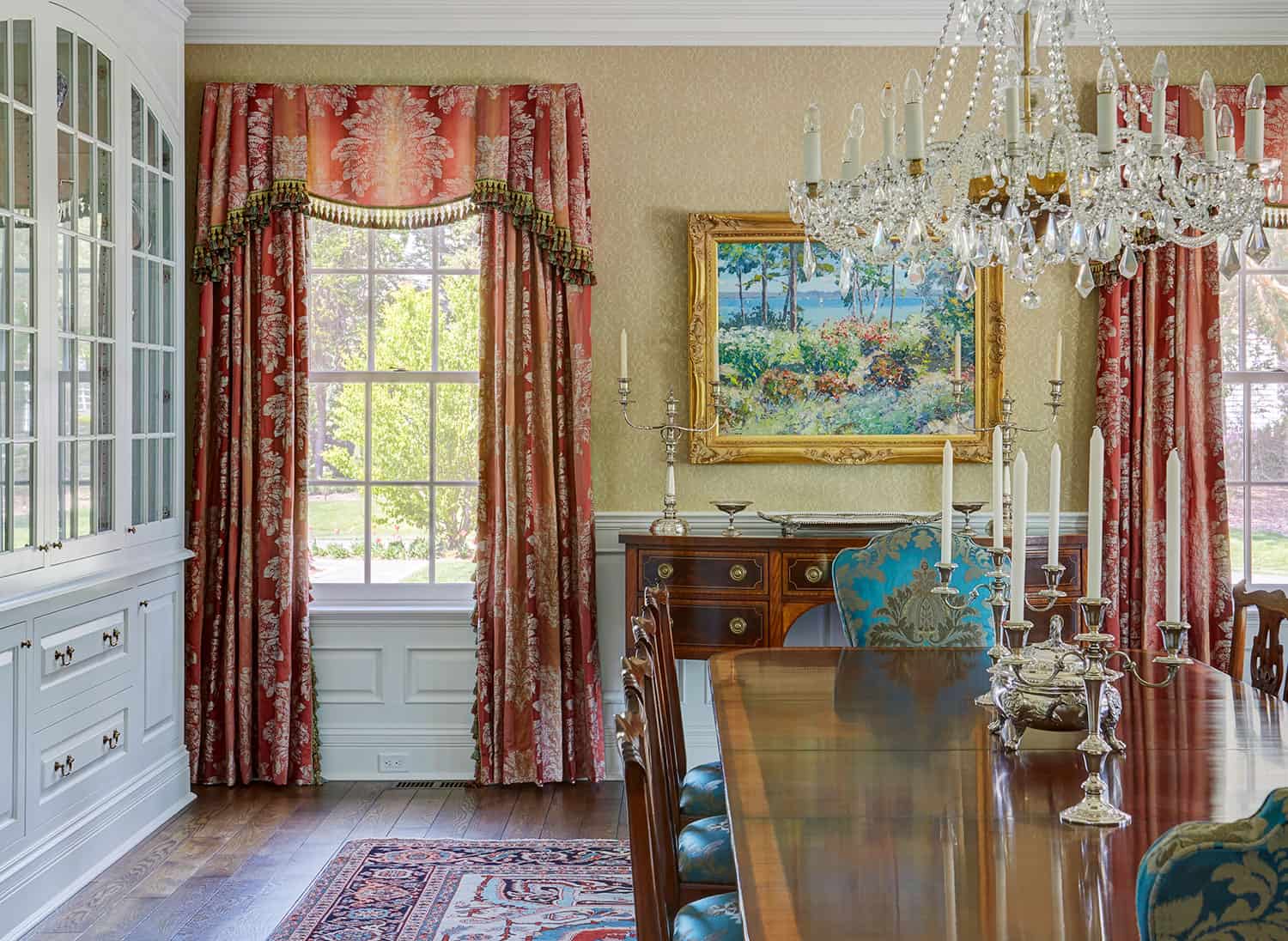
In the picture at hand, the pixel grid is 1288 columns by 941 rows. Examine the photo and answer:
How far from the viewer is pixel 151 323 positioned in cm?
430

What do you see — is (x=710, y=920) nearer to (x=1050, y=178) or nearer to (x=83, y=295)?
(x=1050, y=178)

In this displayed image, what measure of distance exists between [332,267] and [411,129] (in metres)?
0.65

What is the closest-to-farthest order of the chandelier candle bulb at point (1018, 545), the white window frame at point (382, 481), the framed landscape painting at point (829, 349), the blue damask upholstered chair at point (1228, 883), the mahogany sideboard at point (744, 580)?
the blue damask upholstered chair at point (1228, 883) → the chandelier candle bulb at point (1018, 545) → the mahogany sideboard at point (744, 580) → the framed landscape painting at point (829, 349) → the white window frame at point (382, 481)

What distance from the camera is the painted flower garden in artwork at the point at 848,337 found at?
4.65 metres

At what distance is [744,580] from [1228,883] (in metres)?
3.36

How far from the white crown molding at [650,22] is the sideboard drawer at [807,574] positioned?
1997 mm

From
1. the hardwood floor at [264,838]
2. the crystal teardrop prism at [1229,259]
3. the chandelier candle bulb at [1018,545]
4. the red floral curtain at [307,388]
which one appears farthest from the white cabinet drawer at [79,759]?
the crystal teardrop prism at [1229,259]

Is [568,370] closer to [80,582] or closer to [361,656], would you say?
[361,656]

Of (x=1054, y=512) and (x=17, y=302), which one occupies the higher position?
(x=17, y=302)

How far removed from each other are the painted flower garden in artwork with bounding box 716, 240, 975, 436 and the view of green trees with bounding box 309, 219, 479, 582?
1.08 metres

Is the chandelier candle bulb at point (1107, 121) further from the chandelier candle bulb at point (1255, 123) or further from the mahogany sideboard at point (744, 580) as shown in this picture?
the mahogany sideboard at point (744, 580)

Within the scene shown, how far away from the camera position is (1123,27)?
460cm

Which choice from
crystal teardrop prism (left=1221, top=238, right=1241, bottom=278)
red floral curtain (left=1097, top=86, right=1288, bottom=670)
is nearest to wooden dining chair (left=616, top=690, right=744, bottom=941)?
crystal teardrop prism (left=1221, top=238, right=1241, bottom=278)

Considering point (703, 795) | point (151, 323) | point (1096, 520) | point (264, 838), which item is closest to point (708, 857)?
point (703, 795)
